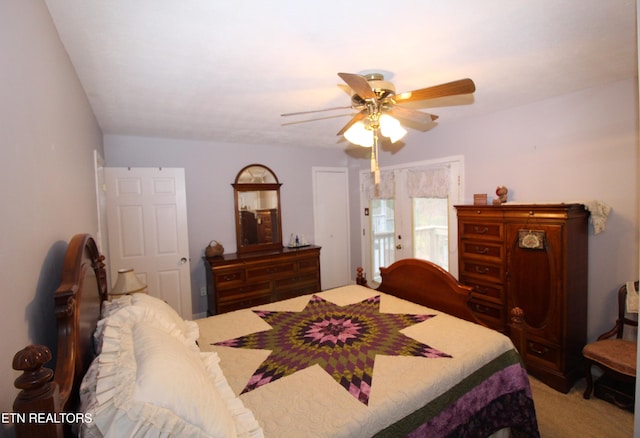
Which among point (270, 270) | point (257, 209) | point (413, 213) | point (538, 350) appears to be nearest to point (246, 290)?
point (270, 270)

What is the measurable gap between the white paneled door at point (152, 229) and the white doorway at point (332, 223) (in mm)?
2064

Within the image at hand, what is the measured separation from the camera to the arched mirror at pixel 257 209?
4320mm

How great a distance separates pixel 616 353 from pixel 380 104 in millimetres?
2420

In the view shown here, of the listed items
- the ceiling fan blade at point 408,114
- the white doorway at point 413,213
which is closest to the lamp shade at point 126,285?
the ceiling fan blade at point 408,114

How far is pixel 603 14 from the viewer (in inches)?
58.6

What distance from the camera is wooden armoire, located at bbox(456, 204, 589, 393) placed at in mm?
2438

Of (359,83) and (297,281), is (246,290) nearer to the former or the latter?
(297,281)

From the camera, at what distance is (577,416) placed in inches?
86.1

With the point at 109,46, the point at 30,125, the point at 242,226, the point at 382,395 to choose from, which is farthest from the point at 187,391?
the point at 242,226

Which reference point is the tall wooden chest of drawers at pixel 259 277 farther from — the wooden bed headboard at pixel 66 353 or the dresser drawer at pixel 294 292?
the wooden bed headboard at pixel 66 353

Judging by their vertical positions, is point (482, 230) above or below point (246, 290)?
above

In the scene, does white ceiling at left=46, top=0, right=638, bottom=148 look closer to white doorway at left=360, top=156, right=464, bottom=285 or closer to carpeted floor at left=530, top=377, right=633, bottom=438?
white doorway at left=360, top=156, right=464, bottom=285

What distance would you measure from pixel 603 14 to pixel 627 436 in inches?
98.6

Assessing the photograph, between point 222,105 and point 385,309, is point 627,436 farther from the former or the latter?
point 222,105
